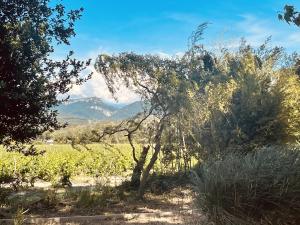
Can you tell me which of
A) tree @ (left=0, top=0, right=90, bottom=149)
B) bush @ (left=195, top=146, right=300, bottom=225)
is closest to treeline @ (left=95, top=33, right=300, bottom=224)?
bush @ (left=195, top=146, right=300, bottom=225)

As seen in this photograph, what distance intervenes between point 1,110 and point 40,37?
174cm

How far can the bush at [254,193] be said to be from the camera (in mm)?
6988

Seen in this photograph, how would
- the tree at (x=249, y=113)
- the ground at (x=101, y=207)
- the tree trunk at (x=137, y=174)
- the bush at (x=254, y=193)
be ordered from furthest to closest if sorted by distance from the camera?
the tree trunk at (x=137, y=174) → the tree at (x=249, y=113) → the ground at (x=101, y=207) → the bush at (x=254, y=193)

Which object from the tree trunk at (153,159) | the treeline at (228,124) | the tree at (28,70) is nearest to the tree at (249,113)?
the treeline at (228,124)

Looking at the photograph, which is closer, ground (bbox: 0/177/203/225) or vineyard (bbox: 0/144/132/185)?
ground (bbox: 0/177/203/225)

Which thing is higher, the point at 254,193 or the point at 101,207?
the point at 254,193

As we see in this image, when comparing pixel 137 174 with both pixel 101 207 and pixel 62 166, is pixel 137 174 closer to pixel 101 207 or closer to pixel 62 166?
pixel 101 207

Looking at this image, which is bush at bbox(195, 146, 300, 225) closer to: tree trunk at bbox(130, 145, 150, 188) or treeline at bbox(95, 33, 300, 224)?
treeline at bbox(95, 33, 300, 224)

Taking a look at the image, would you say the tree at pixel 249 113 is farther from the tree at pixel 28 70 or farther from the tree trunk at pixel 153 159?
the tree at pixel 28 70

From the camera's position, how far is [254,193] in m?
6.96

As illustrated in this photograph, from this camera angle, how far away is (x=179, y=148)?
1862 cm

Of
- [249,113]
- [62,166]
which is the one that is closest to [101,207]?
[249,113]

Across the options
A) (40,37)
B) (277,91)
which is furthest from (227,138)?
(40,37)

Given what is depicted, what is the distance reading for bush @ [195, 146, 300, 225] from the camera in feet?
22.9
